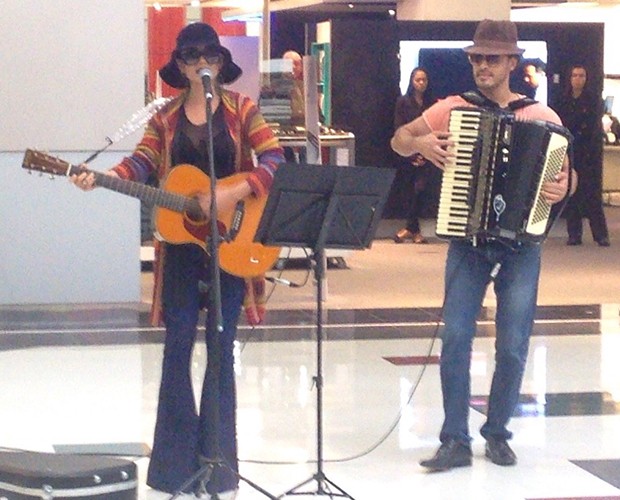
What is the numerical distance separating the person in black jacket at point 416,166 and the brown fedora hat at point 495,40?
8.69 metres

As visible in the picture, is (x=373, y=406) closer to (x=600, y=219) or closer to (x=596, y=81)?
(x=600, y=219)

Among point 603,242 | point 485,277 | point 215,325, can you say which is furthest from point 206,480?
point 603,242

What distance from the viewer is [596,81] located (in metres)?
16.0

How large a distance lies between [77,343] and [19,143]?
184 cm

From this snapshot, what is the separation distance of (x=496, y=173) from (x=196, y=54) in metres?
1.29

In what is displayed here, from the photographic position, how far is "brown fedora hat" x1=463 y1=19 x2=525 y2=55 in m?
5.82

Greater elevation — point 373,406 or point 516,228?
point 516,228

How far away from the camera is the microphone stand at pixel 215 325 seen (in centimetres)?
488

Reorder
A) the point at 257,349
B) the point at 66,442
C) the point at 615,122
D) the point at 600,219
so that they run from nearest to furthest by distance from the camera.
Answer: the point at 66,442, the point at 257,349, the point at 600,219, the point at 615,122

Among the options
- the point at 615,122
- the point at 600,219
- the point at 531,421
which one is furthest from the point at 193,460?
the point at 615,122

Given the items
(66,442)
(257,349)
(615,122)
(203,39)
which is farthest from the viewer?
(615,122)

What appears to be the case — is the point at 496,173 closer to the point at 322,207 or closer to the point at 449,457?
the point at 322,207

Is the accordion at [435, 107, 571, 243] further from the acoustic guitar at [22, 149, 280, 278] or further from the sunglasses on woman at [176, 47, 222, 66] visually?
the sunglasses on woman at [176, 47, 222, 66]

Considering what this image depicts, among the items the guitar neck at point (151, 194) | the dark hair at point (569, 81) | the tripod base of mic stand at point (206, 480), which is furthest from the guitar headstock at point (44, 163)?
the dark hair at point (569, 81)
